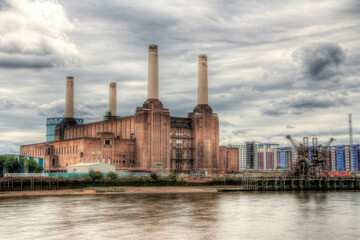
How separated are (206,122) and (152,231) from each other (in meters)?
110

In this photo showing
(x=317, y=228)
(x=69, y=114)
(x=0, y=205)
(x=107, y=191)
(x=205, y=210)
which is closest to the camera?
(x=317, y=228)

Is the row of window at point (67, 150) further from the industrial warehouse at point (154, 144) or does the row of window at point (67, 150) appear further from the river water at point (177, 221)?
the river water at point (177, 221)

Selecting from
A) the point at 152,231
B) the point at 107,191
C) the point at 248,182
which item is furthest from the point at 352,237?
the point at 248,182

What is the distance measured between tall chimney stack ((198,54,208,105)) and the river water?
87.7 metres

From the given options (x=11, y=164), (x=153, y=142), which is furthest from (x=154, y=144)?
(x=11, y=164)

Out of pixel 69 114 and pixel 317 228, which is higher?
pixel 69 114

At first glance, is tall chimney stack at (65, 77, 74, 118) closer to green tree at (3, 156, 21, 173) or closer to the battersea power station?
the battersea power station

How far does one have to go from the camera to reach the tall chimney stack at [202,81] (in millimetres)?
150875

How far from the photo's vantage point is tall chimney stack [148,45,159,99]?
5482 inches

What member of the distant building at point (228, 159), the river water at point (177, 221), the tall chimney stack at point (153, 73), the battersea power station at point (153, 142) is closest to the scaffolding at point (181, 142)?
the battersea power station at point (153, 142)

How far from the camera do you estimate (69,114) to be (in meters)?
182

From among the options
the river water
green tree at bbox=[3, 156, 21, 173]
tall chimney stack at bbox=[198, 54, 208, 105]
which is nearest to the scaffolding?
tall chimney stack at bbox=[198, 54, 208, 105]

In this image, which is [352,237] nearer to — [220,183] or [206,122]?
[220,183]

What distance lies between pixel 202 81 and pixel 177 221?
347 ft
